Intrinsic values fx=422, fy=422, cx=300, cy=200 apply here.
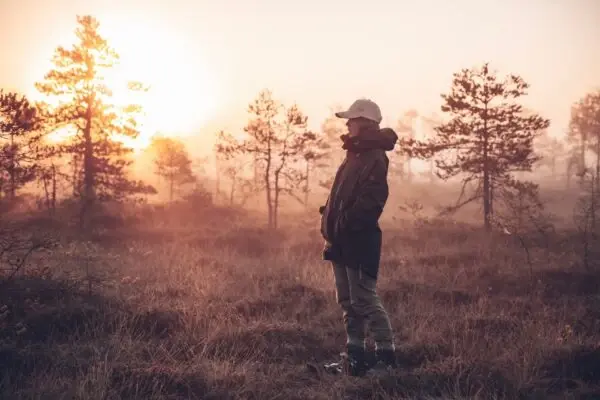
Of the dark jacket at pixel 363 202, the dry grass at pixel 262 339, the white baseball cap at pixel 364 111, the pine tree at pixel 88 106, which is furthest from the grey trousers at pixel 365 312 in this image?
the pine tree at pixel 88 106

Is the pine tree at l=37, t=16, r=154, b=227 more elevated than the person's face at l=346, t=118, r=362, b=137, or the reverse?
the pine tree at l=37, t=16, r=154, b=227

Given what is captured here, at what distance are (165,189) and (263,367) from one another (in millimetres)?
58772

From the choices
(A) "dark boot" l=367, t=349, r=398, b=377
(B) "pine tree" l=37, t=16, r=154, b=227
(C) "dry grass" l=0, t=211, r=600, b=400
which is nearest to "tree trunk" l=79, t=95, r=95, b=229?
(B) "pine tree" l=37, t=16, r=154, b=227

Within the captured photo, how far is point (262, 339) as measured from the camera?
4684 millimetres

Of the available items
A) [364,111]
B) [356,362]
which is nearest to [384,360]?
[356,362]

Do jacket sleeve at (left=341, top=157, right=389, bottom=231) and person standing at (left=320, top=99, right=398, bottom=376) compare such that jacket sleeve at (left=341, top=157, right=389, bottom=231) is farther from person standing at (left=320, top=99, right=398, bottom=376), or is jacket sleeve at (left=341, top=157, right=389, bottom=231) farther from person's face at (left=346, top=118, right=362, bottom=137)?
person's face at (left=346, top=118, right=362, bottom=137)

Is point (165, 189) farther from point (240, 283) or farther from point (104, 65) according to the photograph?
point (240, 283)

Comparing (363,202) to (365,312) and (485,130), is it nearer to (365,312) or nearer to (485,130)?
(365,312)

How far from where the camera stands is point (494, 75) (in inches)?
729

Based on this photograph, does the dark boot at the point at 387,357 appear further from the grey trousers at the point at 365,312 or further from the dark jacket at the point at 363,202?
the dark jacket at the point at 363,202

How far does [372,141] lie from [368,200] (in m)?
0.59

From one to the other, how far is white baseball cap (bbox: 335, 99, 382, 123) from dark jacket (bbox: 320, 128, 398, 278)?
152 mm

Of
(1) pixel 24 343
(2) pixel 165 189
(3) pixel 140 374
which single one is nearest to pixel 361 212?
(3) pixel 140 374

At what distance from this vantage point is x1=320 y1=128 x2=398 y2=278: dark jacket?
160 inches
